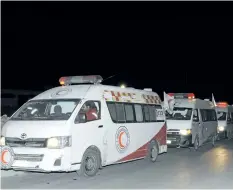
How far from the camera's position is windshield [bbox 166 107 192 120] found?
1686cm

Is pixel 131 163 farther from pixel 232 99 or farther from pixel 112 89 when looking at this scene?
pixel 232 99

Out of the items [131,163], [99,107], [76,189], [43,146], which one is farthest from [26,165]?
[131,163]

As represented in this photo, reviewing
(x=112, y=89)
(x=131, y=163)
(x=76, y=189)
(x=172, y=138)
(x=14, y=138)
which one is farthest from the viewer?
(x=172, y=138)

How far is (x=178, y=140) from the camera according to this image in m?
16.0

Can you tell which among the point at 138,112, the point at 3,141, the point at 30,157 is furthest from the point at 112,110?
the point at 3,141

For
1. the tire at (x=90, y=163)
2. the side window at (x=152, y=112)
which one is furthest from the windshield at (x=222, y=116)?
→ the tire at (x=90, y=163)

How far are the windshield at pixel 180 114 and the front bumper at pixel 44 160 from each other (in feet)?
28.5

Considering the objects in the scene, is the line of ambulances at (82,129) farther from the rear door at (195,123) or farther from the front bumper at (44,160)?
the rear door at (195,123)

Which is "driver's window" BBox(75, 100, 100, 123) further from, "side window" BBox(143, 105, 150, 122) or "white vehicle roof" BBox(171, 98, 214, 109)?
A: "white vehicle roof" BBox(171, 98, 214, 109)

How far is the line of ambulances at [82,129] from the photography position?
352 inches

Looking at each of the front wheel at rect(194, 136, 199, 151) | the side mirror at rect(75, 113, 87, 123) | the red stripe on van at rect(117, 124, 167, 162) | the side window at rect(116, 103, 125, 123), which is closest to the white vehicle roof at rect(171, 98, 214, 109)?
the front wheel at rect(194, 136, 199, 151)

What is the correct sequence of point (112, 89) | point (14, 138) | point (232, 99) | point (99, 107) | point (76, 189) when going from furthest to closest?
point (232, 99)
point (112, 89)
point (99, 107)
point (14, 138)
point (76, 189)

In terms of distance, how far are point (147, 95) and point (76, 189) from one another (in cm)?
572

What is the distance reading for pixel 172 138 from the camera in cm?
1611
